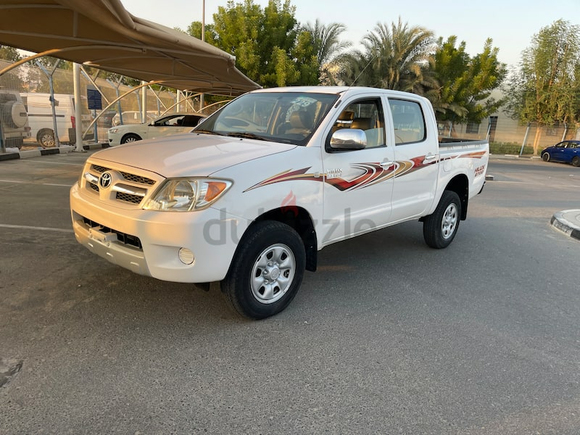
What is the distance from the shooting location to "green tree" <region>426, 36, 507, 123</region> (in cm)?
2895

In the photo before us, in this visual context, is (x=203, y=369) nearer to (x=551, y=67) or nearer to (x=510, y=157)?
(x=510, y=157)

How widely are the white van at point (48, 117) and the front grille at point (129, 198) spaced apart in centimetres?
1263

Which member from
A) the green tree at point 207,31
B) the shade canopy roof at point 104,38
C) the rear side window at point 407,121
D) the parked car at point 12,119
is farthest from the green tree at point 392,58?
the rear side window at point 407,121

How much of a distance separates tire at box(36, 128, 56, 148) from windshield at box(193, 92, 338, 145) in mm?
12412

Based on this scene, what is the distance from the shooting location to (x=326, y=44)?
27.0 m

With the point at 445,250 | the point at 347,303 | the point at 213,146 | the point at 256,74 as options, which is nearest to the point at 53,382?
the point at 213,146

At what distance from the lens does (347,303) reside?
3.90 metres

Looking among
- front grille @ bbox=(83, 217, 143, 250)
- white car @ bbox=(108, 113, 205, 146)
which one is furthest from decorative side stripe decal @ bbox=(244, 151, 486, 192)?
white car @ bbox=(108, 113, 205, 146)

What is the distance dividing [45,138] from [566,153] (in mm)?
25798

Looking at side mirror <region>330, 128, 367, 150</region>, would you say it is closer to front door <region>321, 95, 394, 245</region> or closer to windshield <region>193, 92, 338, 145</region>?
front door <region>321, 95, 394, 245</region>

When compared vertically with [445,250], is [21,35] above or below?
above

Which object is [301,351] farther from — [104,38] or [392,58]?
[392,58]

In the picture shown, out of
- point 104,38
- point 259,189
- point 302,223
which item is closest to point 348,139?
point 302,223

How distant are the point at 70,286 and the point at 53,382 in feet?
4.71
